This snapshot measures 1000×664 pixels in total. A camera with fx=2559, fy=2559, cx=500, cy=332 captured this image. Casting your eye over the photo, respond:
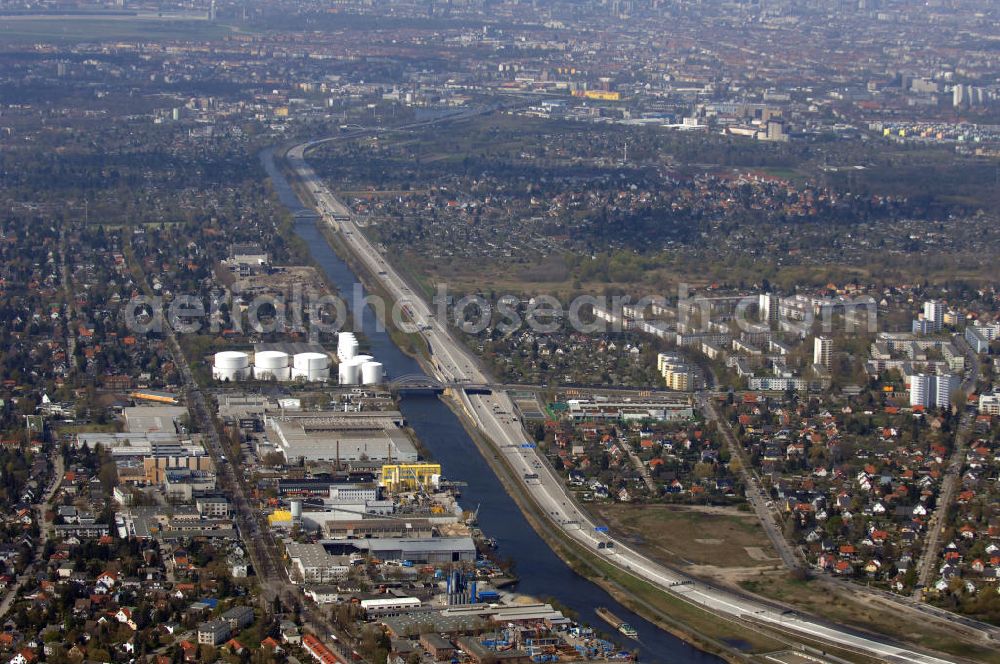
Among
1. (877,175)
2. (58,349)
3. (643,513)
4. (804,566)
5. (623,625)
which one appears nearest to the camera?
(623,625)

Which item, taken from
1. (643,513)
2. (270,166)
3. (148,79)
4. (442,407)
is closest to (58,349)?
(442,407)

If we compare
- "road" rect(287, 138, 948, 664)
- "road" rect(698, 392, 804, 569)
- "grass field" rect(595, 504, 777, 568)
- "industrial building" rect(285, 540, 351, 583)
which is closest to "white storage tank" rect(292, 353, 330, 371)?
"road" rect(287, 138, 948, 664)

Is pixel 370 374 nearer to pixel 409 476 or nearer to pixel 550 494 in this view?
pixel 409 476

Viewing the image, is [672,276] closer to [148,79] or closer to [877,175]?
[877,175]

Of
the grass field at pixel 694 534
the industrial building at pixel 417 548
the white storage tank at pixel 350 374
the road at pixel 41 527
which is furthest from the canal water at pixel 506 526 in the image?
the road at pixel 41 527

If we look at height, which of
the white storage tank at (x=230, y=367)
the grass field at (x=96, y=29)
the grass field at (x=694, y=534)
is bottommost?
the grass field at (x=694, y=534)

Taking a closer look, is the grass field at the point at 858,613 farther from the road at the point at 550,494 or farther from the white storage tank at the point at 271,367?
the white storage tank at the point at 271,367

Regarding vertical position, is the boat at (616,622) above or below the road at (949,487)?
below

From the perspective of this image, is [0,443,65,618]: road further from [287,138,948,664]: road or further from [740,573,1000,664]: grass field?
[740,573,1000,664]: grass field
